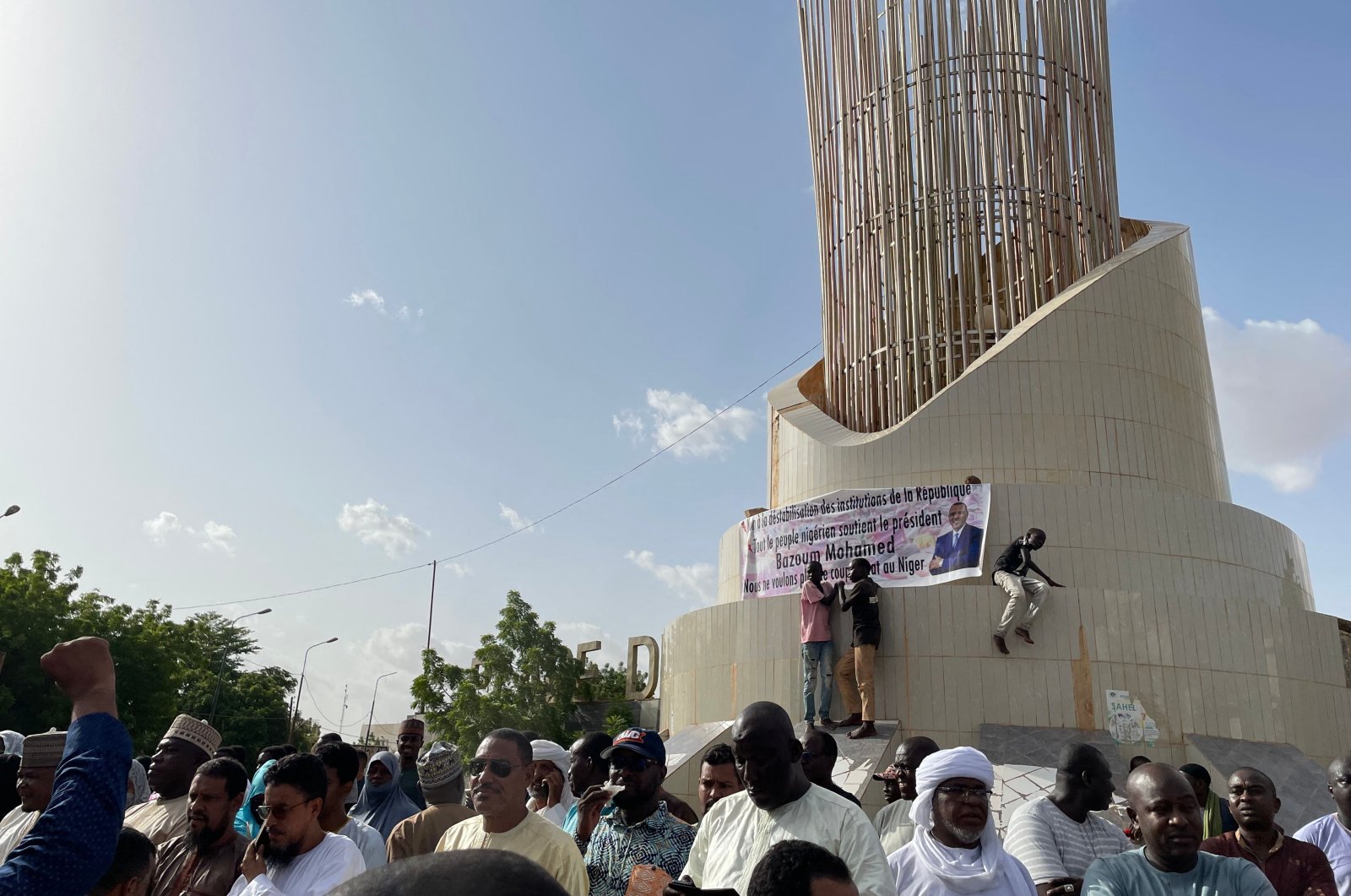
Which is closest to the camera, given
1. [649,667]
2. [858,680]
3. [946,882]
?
[946,882]

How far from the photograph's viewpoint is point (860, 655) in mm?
10336

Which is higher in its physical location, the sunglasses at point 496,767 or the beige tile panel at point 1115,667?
the beige tile panel at point 1115,667

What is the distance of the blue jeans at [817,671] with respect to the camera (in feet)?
34.3

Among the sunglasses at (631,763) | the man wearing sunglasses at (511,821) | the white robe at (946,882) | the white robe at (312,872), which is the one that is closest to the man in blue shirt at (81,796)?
the white robe at (312,872)

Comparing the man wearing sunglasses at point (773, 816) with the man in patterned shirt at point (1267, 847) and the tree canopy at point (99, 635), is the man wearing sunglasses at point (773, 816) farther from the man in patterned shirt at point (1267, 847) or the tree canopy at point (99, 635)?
the tree canopy at point (99, 635)

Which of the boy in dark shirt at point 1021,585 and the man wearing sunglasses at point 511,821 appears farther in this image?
the boy in dark shirt at point 1021,585

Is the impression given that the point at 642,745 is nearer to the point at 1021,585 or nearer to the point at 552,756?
the point at 552,756

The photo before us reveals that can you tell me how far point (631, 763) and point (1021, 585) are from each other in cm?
785

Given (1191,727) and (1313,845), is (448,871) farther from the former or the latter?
(1191,727)

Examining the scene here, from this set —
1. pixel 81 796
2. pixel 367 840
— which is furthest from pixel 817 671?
pixel 81 796

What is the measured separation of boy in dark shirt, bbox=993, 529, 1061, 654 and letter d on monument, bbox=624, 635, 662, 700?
609 cm

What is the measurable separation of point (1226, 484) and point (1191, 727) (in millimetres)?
4639

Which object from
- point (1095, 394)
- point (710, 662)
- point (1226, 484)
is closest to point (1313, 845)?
point (710, 662)

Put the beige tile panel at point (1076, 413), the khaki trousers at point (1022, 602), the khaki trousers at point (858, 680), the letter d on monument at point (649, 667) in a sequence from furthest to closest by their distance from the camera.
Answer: the letter d on monument at point (649, 667) < the beige tile panel at point (1076, 413) < the khaki trousers at point (1022, 602) < the khaki trousers at point (858, 680)
